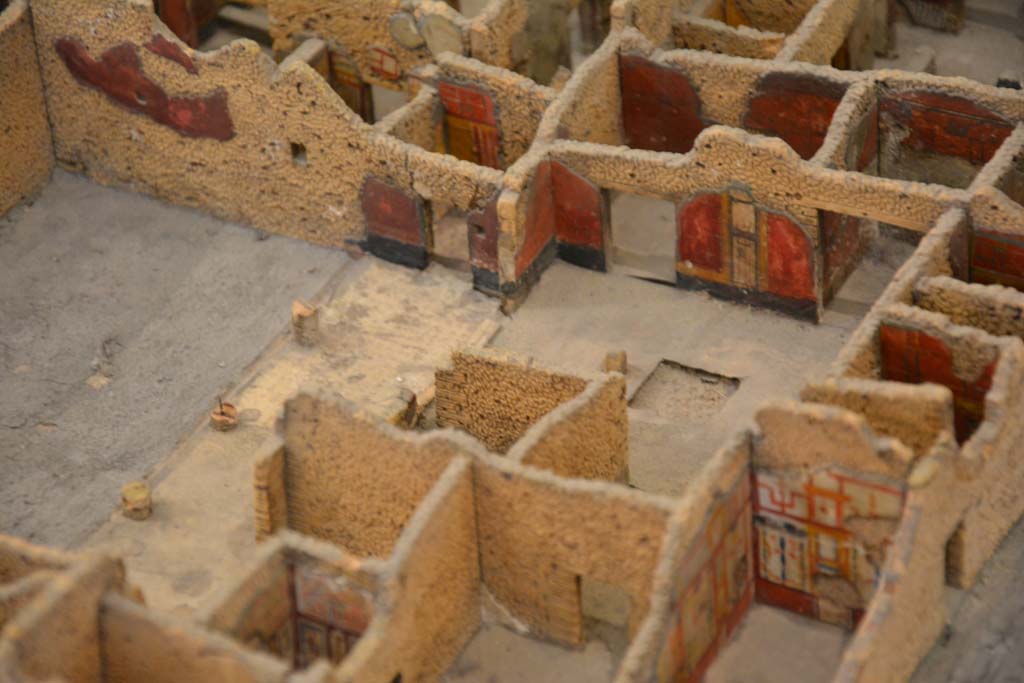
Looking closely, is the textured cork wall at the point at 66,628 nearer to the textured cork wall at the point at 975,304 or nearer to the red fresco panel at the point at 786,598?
the red fresco panel at the point at 786,598

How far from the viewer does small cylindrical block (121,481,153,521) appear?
29.2 m

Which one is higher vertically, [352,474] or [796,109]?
[796,109]

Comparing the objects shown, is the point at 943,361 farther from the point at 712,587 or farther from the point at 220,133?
→ the point at 220,133

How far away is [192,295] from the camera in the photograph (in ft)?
108

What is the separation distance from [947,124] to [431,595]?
9560 millimetres

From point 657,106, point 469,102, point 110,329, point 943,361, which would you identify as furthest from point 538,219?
point 943,361

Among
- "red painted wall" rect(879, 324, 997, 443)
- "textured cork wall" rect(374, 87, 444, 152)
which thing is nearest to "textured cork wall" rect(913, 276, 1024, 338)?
"red painted wall" rect(879, 324, 997, 443)

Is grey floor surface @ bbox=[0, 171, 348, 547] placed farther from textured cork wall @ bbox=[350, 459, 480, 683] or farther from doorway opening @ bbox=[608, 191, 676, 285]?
textured cork wall @ bbox=[350, 459, 480, 683]

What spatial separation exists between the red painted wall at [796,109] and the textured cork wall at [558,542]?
7926mm

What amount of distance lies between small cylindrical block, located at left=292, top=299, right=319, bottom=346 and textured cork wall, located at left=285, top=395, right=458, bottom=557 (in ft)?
12.7

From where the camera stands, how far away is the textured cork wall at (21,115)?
33.8 metres

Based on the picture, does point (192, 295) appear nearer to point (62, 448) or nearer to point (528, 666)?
point (62, 448)

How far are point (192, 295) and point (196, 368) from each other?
1549 mm

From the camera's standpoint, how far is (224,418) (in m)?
30.5
